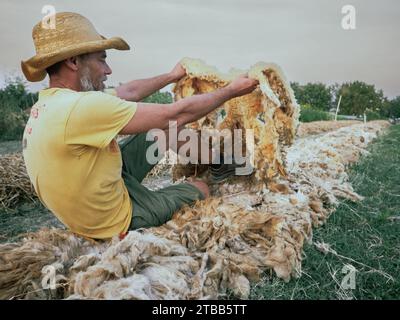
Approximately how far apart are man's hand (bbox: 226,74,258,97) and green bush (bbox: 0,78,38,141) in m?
4.58

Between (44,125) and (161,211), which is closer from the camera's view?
(44,125)

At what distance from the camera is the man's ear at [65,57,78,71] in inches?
74.2

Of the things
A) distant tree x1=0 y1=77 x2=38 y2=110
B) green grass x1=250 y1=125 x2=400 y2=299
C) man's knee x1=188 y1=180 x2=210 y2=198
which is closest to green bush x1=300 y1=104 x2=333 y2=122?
distant tree x1=0 y1=77 x2=38 y2=110

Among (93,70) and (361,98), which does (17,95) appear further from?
(361,98)

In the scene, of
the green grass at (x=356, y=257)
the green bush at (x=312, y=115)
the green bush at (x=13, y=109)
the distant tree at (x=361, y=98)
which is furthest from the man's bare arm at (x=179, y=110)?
the green bush at (x=312, y=115)

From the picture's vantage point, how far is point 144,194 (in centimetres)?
220

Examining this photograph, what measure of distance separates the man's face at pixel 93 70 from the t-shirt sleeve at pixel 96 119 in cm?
28

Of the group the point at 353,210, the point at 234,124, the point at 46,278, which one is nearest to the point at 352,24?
the point at 234,124

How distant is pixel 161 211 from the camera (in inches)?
85.4

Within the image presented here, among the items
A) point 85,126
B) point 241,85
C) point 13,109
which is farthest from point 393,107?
point 85,126

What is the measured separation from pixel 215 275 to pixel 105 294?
0.45m

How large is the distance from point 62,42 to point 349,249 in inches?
67.1

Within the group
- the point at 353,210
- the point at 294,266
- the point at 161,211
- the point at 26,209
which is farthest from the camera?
the point at 26,209
